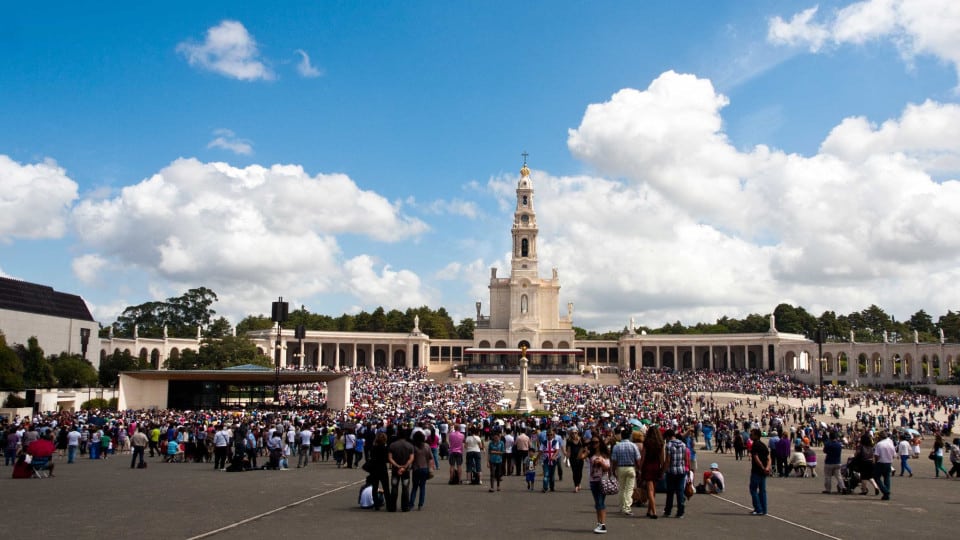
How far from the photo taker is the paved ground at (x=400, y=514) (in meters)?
11.8

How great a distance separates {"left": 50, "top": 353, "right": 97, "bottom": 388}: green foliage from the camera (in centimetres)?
6019

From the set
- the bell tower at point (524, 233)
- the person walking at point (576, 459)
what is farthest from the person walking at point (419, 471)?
the bell tower at point (524, 233)

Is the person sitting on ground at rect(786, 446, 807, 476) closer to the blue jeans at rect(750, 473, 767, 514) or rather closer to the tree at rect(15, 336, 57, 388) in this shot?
the blue jeans at rect(750, 473, 767, 514)

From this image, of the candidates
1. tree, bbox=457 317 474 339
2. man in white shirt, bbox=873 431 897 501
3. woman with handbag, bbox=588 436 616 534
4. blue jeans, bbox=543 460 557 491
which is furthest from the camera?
tree, bbox=457 317 474 339

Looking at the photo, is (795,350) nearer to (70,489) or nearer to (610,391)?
(610,391)

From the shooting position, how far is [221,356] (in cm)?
7881

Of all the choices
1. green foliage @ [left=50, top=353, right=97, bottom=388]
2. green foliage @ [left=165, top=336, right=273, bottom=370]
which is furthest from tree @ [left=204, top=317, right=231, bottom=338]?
green foliage @ [left=50, top=353, right=97, bottom=388]

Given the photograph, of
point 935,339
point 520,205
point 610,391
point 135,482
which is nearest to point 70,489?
point 135,482

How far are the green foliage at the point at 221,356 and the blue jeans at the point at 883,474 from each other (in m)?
69.3

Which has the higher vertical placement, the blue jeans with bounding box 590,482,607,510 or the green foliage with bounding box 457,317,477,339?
the green foliage with bounding box 457,317,477,339

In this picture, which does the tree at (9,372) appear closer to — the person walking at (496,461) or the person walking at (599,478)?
the person walking at (496,461)

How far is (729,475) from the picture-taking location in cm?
2198

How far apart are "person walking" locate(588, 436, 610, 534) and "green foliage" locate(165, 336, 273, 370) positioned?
230 ft

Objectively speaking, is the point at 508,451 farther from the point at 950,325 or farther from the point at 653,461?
the point at 950,325
